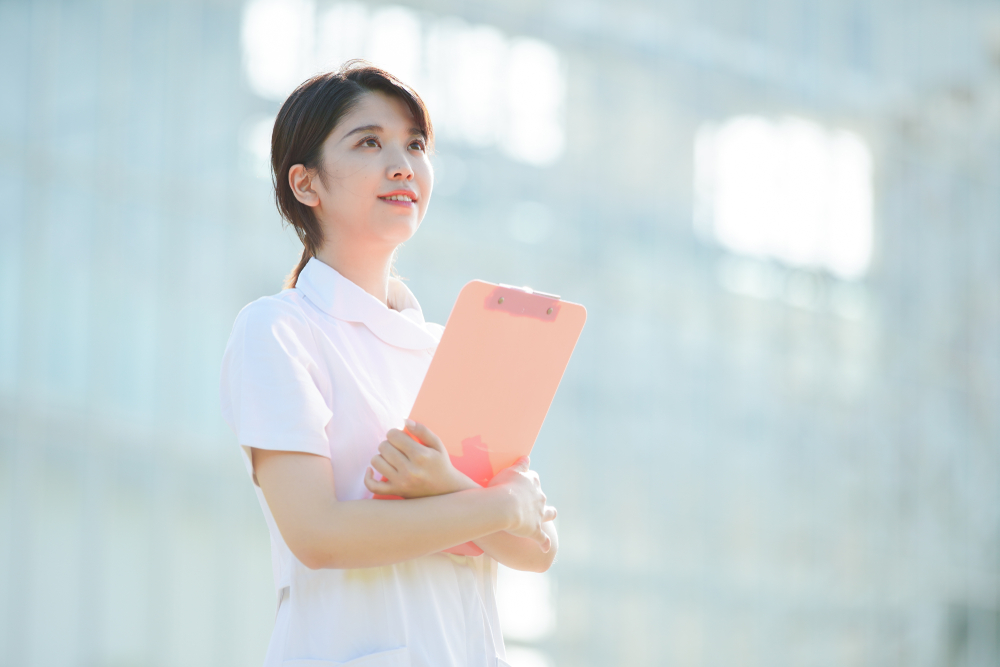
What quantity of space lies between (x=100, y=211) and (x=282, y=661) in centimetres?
789

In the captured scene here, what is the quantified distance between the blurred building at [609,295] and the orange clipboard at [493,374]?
7409 millimetres

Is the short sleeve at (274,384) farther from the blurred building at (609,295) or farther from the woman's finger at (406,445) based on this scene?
the blurred building at (609,295)

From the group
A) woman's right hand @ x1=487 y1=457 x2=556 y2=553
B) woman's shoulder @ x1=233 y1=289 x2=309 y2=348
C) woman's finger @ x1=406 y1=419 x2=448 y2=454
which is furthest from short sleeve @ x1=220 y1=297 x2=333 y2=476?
woman's right hand @ x1=487 y1=457 x2=556 y2=553

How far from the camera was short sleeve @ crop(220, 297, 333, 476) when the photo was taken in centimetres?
131

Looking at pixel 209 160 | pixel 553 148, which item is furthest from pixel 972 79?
pixel 209 160

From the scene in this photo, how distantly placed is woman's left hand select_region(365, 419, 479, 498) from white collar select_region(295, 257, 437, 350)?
0.19m

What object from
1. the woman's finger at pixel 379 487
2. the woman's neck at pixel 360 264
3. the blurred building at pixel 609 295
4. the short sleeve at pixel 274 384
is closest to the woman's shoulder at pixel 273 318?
the short sleeve at pixel 274 384

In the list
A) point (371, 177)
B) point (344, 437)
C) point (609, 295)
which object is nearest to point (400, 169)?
point (371, 177)

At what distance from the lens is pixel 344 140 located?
152cm

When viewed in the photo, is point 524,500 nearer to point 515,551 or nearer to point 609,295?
point 515,551

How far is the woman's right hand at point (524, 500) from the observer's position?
139 cm

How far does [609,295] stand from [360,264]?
30.5 ft

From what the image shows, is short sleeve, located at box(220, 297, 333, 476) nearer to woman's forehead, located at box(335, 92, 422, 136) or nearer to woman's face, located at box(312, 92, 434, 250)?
woman's face, located at box(312, 92, 434, 250)

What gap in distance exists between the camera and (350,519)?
1.29m
